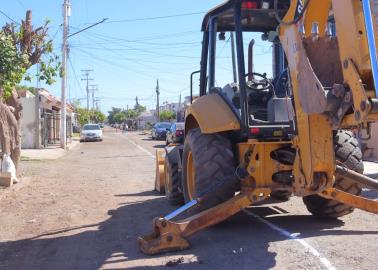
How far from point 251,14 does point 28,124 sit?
24.2m

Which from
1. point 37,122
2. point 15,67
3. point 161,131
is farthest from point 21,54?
point 161,131

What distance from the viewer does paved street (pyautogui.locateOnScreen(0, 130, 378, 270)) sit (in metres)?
5.73

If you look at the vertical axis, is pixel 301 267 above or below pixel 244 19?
below

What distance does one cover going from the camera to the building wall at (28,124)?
29016 millimetres

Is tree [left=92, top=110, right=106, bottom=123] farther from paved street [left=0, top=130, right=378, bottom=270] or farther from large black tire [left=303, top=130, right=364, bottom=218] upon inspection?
Result: large black tire [left=303, top=130, right=364, bottom=218]

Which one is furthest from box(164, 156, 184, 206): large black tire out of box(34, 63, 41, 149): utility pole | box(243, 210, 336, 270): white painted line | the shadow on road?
box(34, 63, 41, 149): utility pole

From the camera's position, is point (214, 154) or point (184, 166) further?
point (184, 166)

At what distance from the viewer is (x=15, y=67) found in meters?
11.3

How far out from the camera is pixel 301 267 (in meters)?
5.38

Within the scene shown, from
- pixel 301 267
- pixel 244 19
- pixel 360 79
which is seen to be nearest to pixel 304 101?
pixel 360 79

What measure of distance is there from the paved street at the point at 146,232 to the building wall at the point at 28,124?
18.7 meters

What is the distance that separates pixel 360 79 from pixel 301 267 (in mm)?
2077

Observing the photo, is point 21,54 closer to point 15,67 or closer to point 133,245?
point 15,67

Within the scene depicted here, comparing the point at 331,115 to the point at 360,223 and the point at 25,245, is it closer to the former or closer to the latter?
the point at 360,223
